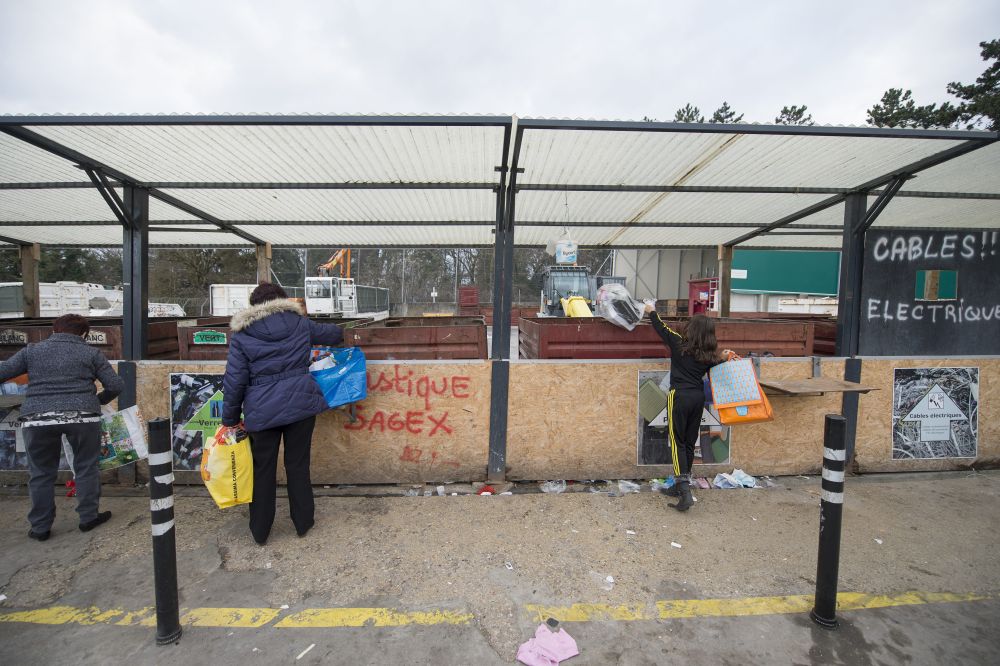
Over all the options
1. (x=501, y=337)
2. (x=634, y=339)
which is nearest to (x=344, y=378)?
(x=501, y=337)

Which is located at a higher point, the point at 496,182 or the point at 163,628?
the point at 496,182

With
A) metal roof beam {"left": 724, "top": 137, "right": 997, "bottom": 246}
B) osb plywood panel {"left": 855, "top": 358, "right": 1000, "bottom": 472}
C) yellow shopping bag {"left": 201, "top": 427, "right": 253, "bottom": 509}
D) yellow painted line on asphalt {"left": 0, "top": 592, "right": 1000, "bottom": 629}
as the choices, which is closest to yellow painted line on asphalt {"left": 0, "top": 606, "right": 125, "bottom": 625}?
yellow painted line on asphalt {"left": 0, "top": 592, "right": 1000, "bottom": 629}

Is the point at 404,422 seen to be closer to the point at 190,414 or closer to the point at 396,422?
the point at 396,422

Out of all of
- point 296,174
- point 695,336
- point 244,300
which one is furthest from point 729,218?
point 244,300

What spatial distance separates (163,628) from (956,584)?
4939 mm

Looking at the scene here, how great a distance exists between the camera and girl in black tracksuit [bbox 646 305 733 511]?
368 centimetres

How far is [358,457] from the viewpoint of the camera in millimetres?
4242

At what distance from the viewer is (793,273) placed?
20.9 meters

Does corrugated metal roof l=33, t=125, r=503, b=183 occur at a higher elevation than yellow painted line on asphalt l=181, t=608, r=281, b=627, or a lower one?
higher

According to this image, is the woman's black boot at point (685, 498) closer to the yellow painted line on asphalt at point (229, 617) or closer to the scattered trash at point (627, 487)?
the scattered trash at point (627, 487)

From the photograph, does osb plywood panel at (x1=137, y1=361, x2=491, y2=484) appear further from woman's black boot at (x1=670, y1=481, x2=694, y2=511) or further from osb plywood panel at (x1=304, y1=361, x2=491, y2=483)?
woman's black boot at (x1=670, y1=481, x2=694, y2=511)

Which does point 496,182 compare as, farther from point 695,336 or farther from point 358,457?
point 358,457

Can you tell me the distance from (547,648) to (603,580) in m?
0.74

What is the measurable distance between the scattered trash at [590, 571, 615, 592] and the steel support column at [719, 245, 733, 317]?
6.05m
